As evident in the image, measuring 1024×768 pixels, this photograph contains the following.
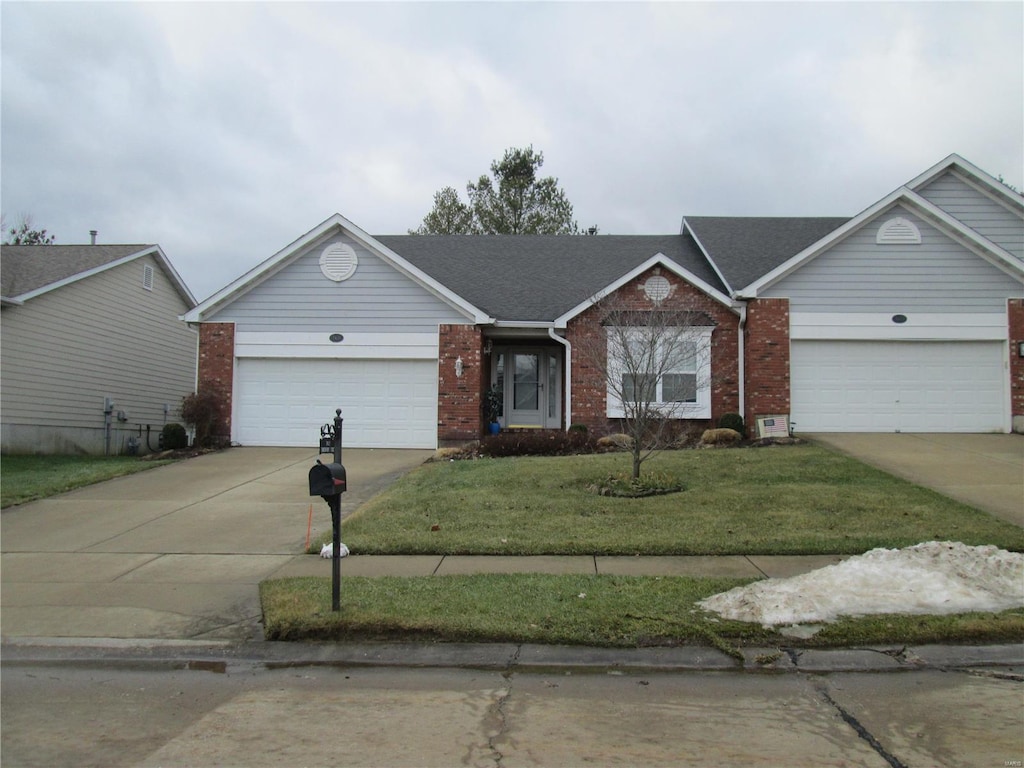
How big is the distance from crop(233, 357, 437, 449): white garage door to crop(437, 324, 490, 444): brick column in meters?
0.28

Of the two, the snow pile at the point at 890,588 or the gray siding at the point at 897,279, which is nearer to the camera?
the snow pile at the point at 890,588

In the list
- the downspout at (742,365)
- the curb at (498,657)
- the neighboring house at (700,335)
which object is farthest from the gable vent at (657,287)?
the curb at (498,657)

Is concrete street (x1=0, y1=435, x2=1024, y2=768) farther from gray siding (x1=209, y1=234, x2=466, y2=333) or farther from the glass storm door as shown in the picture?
the glass storm door

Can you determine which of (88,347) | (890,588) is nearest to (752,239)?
(890,588)

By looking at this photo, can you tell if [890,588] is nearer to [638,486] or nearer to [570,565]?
[570,565]

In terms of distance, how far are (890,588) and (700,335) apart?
1042 centimetres

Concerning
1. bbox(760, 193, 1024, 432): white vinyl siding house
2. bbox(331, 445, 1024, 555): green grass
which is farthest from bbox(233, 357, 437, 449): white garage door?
bbox(760, 193, 1024, 432): white vinyl siding house

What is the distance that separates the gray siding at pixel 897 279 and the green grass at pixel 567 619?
36.8ft

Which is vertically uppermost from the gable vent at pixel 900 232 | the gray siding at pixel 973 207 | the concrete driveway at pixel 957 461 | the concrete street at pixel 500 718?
the gray siding at pixel 973 207

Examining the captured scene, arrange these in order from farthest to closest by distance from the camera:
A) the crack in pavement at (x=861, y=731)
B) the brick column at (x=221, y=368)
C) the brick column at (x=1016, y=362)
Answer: the brick column at (x=221, y=368) → the brick column at (x=1016, y=362) → the crack in pavement at (x=861, y=731)

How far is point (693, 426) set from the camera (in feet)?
54.2

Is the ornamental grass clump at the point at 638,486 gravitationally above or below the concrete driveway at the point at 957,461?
below

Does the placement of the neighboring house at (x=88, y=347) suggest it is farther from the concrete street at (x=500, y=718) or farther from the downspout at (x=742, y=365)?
the downspout at (x=742, y=365)

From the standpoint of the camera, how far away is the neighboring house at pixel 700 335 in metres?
16.0
